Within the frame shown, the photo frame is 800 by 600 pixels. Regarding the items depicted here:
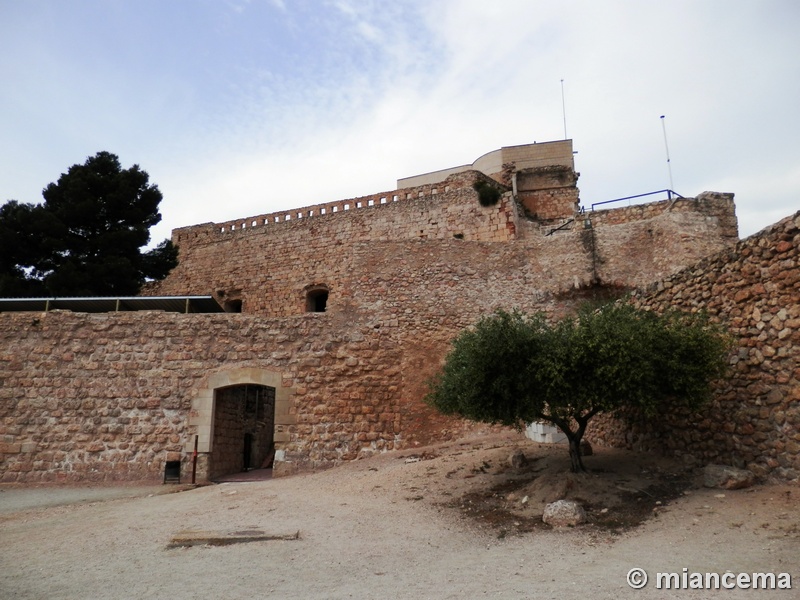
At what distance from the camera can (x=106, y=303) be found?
13.7 m

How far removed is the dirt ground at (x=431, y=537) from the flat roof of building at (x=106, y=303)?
5.31 meters

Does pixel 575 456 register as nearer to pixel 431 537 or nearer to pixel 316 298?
pixel 431 537

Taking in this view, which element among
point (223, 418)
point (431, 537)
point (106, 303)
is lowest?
point (431, 537)

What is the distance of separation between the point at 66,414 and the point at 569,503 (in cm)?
961

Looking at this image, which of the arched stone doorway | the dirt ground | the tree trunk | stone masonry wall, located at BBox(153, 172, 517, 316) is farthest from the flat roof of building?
the tree trunk

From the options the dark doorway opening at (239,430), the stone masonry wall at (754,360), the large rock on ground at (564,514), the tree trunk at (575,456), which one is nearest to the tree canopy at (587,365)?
the tree trunk at (575,456)

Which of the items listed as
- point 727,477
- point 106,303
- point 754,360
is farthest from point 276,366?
point 754,360

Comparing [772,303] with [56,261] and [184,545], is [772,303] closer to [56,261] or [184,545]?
[184,545]

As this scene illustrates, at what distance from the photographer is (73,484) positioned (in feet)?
35.8

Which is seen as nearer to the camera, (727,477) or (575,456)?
(727,477)

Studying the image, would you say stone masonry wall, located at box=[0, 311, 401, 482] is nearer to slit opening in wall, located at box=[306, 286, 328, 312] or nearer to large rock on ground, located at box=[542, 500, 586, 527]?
large rock on ground, located at box=[542, 500, 586, 527]

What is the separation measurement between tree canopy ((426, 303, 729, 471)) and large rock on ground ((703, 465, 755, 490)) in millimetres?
719

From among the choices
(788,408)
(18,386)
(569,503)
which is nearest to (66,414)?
(18,386)

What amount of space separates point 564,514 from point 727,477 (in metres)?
1.74
